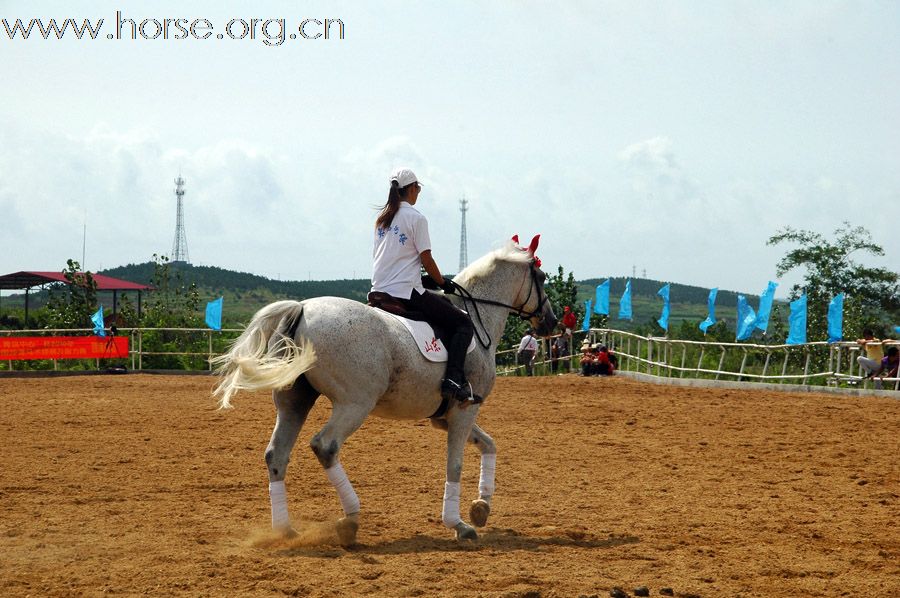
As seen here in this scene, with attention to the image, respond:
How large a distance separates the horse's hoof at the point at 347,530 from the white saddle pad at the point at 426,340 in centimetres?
134

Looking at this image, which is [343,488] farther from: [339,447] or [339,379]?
[339,379]

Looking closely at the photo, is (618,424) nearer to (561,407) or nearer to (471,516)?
(561,407)

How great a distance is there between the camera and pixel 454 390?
7820 mm

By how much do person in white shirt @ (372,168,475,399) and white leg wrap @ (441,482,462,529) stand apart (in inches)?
28.7

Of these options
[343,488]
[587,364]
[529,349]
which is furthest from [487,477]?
[529,349]

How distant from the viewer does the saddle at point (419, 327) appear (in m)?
7.79

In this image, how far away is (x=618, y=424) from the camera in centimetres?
1636

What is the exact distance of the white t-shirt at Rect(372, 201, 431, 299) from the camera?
7883 mm

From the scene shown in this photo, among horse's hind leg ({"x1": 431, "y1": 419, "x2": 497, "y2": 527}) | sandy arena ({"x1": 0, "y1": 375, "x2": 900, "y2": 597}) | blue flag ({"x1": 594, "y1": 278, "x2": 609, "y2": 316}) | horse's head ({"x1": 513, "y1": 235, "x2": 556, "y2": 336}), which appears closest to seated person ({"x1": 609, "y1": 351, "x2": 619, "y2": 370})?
blue flag ({"x1": 594, "y1": 278, "x2": 609, "y2": 316})

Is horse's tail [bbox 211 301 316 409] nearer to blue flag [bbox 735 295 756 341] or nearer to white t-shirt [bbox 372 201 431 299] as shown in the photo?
white t-shirt [bbox 372 201 431 299]

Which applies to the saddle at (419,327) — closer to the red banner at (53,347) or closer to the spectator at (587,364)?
the spectator at (587,364)

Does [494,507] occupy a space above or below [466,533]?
below

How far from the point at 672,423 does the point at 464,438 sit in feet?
29.2

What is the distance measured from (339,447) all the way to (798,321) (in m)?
20.7
